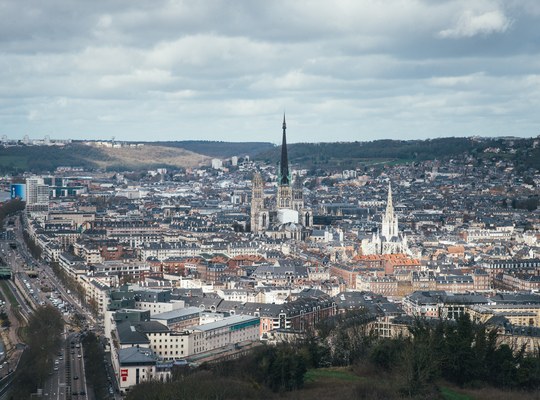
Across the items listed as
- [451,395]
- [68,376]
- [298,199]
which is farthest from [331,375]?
[298,199]

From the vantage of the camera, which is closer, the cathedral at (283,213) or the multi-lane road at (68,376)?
the multi-lane road at (68,376)

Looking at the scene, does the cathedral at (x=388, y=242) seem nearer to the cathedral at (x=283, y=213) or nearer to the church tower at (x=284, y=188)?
the cathedral at (x=283, y=213)

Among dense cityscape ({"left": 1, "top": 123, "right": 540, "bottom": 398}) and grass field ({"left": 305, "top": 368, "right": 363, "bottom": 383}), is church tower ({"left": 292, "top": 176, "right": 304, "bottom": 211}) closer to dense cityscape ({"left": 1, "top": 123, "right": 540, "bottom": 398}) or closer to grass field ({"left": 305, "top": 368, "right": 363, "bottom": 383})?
dense cityscape ({"left": 1, "top": 123, "right": 540, "bottom": 398})

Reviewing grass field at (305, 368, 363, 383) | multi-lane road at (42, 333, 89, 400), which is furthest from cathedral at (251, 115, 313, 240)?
grass field at (305, 368, 363, 383)

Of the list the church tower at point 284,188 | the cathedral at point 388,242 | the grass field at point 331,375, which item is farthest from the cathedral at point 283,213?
the grass field at point 331,375

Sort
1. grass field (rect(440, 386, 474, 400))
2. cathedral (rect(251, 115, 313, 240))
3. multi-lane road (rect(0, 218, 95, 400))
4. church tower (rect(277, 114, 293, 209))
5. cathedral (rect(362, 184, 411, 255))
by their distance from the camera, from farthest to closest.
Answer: church tower (rect(277, 114, 293, 209)) < cathedral (rect(251, 115, 313, 240)) < cathedral (rect(362, 184, 411, 255)) < multi-lane road (rect(0, 218, 95, 400)) < grass field (rect(440, 386, 474, 400))

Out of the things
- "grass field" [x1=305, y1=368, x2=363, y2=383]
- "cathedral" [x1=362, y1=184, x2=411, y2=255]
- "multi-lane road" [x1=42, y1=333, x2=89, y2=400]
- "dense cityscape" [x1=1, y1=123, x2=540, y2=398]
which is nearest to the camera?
"grass field" [x1=305, y1=368, x2=363, y2=383]
